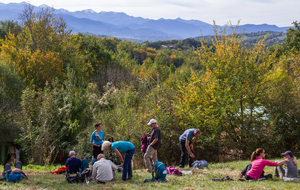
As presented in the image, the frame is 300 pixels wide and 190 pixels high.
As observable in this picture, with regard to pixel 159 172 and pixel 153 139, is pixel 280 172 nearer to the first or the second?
pixel 159 172

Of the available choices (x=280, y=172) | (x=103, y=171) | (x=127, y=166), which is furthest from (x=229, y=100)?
(x=103, y=171)

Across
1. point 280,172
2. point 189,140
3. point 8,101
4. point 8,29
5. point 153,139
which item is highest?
point 8,29

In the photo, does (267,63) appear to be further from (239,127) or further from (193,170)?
(193,170)

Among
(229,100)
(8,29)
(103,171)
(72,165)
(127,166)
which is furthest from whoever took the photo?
(8,29)

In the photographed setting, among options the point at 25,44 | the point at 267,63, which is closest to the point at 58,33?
the point at 25,44

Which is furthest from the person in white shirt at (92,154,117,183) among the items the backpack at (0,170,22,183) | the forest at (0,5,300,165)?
the forest at (0,5,300,165)

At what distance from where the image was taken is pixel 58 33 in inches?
1302

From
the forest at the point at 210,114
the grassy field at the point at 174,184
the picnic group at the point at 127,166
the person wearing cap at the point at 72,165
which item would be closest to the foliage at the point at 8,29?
the forest at the point at 210,114

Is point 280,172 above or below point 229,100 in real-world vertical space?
below

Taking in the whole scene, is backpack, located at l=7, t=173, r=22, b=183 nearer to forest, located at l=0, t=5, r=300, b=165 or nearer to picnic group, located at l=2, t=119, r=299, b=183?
picnic group, located at l=2, t=119, r=299, b=183

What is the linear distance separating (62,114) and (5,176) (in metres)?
10.7

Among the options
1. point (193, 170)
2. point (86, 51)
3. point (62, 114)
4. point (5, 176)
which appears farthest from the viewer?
point (86, 51)

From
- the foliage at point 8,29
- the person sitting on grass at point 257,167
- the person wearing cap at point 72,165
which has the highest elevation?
the foliage at point 8,29

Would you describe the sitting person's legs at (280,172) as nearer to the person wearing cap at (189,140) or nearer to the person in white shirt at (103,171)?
the person wearing cap at (189,140)
